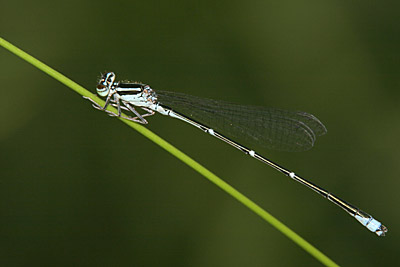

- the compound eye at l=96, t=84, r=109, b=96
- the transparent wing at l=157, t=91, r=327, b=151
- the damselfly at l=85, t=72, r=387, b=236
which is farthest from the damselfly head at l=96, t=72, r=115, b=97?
the transparent wing at l=157, t=91, r=327, b=151

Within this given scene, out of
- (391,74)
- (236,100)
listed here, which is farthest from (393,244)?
(236,100)

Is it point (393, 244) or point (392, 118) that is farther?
point (392, 118)

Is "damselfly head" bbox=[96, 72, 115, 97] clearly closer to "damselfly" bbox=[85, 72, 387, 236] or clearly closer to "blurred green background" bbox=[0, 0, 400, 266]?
"damselfly" bbox=[85, 72, 387, 236]

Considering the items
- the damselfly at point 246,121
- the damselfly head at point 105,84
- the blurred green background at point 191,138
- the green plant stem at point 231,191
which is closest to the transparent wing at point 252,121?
the damselfly at point 246,121

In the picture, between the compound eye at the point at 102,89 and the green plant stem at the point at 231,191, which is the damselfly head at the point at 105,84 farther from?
the green plant stem at the point at 231,191

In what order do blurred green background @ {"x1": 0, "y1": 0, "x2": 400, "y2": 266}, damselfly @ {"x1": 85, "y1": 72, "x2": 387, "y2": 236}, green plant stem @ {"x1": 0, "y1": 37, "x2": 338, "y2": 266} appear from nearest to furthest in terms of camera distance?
green plant stem @ {"x1": 0, "y1": 37, "x2": 338, "y2": 266}, damselfly @ {"x1": 85, "y1": 72, "x2": 387, "y2": 236}, blurred green background @ {"x1": 0, "y1": 0, "x2": 400, "y2": 266}

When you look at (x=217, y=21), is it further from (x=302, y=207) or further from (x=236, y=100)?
(x=302, y=207)
